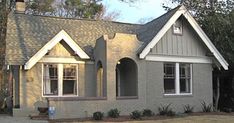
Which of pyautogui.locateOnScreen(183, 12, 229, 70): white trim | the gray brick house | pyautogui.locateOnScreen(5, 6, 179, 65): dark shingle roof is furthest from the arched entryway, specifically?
pyautogui.locateOnScreen(183, 12, 229, 70): white trim

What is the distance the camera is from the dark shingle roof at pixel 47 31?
20.9m

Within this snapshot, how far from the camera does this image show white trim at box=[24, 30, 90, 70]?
1988cm

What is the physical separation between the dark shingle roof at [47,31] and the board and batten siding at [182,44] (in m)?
0.82

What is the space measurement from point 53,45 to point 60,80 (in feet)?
7.51

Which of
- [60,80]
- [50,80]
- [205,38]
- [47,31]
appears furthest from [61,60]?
[205,38]

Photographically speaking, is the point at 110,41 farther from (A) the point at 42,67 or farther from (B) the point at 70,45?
(A) the point at 42,67

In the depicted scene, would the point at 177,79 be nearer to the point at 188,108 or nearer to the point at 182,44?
the point at 188,108

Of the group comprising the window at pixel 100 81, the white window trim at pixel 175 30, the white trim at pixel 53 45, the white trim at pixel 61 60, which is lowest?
the window at pixel 100 81

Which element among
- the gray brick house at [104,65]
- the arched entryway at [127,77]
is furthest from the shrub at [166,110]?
the arched entryway at [127,77]

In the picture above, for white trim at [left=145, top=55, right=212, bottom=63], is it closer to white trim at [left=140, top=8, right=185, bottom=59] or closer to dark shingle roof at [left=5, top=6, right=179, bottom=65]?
white trim at [left=140, top=8, right=185, bottom=59]

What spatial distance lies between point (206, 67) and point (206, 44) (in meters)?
1.80

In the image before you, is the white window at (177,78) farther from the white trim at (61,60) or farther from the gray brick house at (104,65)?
the white trim at (61,60)

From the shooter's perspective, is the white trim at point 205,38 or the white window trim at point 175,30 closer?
the white trim at point 205,38

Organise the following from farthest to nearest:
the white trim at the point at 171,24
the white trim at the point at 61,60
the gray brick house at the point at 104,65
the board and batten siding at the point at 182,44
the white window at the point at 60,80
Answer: the board and batten siding at the point at 182,44 < the white trim at the point at 171,24 < the white window at the point at 60,80 < the white trim at the point at 61,60 < the gray brick house at the point at 104,65
